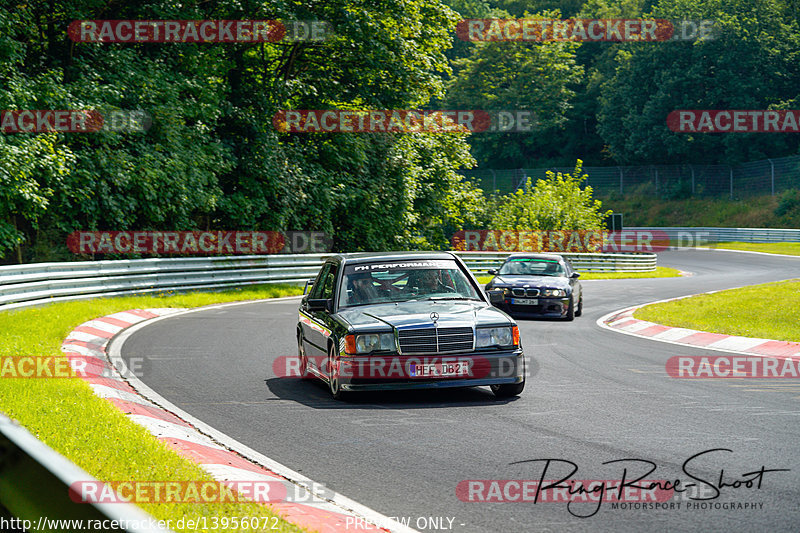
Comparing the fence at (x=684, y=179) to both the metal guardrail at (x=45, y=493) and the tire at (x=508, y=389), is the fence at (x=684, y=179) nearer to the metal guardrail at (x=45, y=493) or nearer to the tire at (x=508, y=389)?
the tire at (x=508, y=389)

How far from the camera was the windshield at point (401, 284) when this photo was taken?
10.1 meters

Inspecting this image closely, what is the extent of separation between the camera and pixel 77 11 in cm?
2381

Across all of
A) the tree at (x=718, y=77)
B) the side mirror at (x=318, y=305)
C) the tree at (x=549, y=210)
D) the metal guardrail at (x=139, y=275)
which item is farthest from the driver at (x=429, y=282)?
the tree at (x=718, y=77)

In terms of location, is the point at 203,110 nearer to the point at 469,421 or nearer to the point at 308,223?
the point at 308,223

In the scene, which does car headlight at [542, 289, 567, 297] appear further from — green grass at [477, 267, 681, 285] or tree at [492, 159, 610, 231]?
tree at [492, 159, 610, 231]

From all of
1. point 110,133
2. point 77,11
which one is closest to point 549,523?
point 110,133

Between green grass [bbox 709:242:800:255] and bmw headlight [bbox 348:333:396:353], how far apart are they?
50050 mm

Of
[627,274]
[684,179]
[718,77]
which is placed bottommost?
[627,274]

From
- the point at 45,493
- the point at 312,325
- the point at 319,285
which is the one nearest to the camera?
the point at 45,493

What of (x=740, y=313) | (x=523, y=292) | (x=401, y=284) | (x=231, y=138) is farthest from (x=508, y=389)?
(x=231, y=138)

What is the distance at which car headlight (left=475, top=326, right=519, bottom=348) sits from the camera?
9.13 metres

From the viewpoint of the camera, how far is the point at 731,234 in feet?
212

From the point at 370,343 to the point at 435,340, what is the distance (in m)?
0.65

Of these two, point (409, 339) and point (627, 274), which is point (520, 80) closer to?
point (627, 274)
